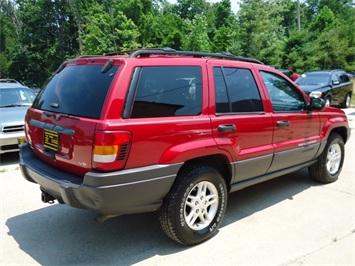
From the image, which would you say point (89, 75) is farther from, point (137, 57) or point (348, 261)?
point (348, 261)

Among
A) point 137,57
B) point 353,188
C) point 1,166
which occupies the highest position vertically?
point 137,57

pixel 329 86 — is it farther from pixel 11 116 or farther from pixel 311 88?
pixel 11 116

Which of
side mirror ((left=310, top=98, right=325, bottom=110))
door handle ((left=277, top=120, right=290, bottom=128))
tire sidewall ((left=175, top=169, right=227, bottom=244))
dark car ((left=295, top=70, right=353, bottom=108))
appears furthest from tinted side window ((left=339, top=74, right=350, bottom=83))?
tire sidewall ((left=175, top=169, right=227, bottom=244))

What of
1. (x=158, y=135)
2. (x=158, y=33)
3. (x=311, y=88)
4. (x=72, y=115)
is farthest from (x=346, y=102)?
(x=158, y=33)

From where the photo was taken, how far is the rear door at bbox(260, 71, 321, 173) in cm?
416

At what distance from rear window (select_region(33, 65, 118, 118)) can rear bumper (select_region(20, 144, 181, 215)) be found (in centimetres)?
56

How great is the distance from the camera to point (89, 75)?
10.4 ft

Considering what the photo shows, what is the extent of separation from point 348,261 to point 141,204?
1.95 metres

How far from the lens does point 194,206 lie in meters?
3.35

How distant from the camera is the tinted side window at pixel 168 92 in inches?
116

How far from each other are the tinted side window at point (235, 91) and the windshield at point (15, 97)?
5682 mm

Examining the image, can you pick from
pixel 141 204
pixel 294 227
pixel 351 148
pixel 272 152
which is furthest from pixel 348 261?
pixel 351 148

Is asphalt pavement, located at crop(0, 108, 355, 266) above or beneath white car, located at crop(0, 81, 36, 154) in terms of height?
beneath

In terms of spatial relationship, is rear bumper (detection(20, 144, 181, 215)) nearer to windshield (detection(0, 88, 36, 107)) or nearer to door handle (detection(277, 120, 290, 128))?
door handle (detection(277, 120, 290, 128))
